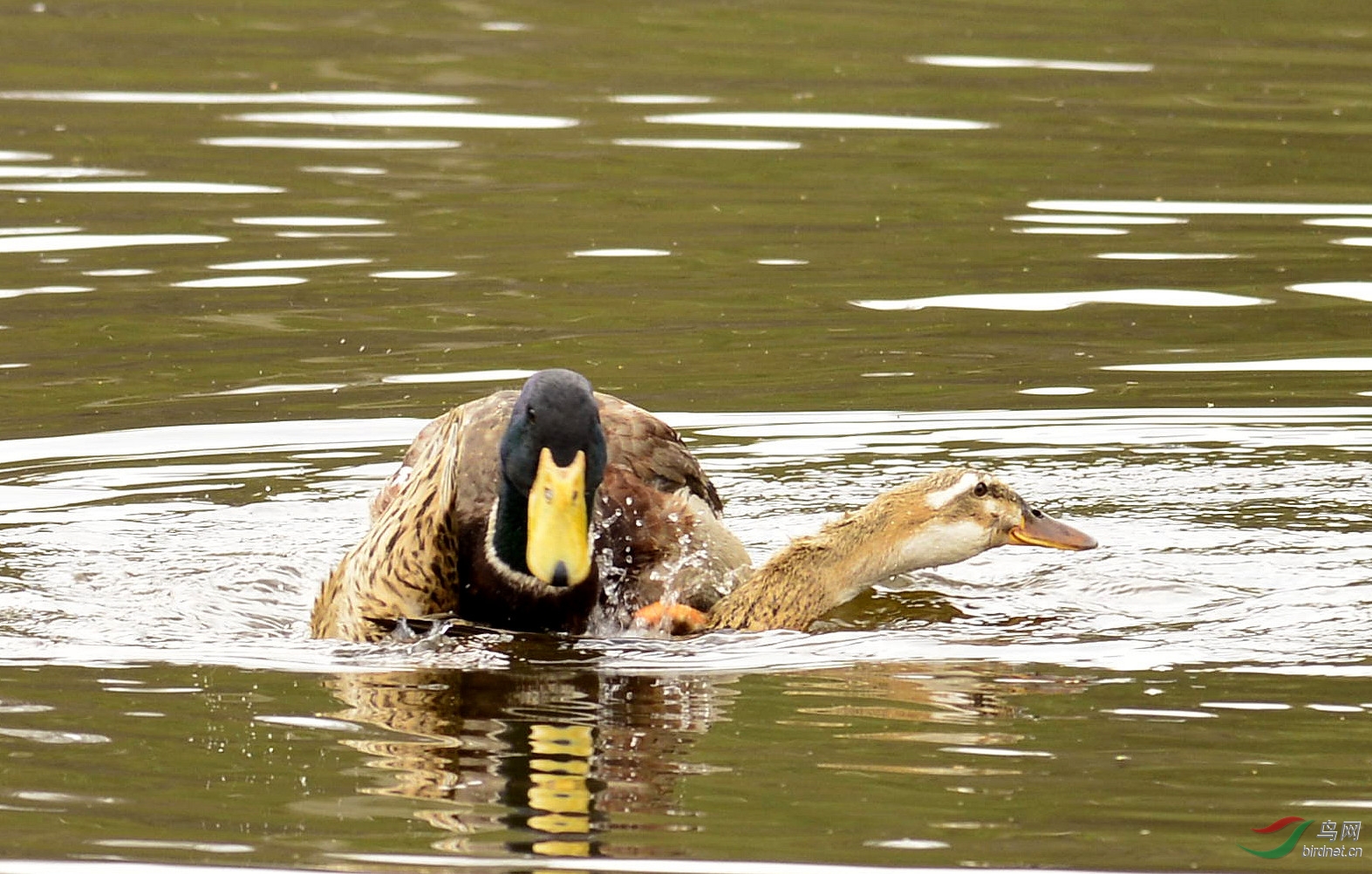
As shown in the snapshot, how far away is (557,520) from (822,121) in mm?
10891

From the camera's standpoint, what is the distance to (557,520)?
27.2 ft

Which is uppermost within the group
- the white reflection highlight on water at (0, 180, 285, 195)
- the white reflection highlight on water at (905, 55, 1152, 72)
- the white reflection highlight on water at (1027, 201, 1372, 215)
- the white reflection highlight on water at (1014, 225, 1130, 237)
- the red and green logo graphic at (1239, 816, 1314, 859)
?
the white reflection highlight on water at (905, 55, 1152, 72)

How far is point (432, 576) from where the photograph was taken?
8.76 meters

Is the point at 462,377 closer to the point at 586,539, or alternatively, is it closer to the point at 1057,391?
the point at 1057,391

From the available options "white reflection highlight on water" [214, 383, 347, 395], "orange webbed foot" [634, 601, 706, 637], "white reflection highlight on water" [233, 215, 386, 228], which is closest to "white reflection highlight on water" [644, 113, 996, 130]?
"white reflection highlight on water" [233, 215, 386, 228]

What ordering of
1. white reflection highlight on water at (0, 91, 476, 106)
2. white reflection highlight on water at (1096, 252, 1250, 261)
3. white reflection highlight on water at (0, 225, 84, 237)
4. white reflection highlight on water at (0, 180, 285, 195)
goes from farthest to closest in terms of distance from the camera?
white reflection highlight on water at (0, 91, 476, 106) → white reflection highlight on water at (0, 180, 285, 195) → white reflection highlight on water at (0, 225, 84, 237) → white reflection highlight on water at (1096, 252, 1250, 261)

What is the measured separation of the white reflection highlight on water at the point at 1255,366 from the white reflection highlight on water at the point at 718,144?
5833mm

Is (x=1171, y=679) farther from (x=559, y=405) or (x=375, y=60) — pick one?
(x=375, y=60)

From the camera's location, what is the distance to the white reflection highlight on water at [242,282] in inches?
554

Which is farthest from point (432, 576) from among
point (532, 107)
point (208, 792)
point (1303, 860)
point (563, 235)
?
point (532, 107)

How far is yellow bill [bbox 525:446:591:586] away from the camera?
27.1 ft

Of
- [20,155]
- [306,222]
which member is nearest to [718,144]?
[306,222]

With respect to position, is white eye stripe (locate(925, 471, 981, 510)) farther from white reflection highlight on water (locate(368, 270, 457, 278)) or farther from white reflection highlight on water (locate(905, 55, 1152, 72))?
white reflection highlight on water (locate(905, 55, 1152, 72))

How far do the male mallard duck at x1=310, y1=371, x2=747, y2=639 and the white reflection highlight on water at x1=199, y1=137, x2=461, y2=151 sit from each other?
8.28m
